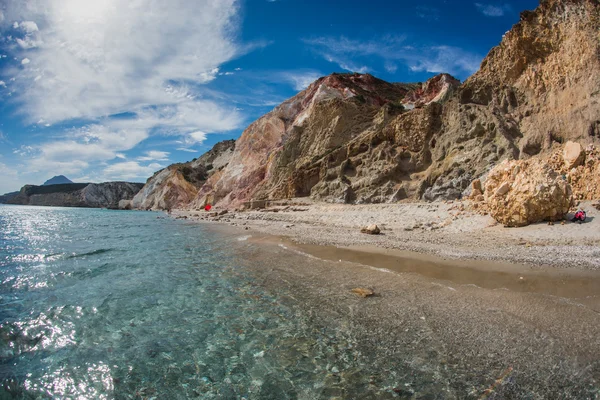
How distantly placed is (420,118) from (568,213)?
1672 cm

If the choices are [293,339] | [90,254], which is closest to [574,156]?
[293,339]

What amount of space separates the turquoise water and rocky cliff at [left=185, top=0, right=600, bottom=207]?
59.8ft

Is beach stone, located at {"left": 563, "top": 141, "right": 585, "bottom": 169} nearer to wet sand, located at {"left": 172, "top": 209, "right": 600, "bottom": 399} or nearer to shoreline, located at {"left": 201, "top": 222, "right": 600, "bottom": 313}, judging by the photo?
wet sand, located at {"left": 172, "top": 209, "right": 600, "bottom": 399}

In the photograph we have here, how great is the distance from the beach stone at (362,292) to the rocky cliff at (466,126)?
1641cm

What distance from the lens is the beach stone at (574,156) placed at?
13180 millimetres

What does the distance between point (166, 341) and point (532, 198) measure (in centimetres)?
1150

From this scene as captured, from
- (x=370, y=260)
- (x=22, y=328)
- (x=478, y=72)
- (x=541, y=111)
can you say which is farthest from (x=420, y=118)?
(x=22, y=328)

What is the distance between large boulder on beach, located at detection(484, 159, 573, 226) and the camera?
9703 millimetres

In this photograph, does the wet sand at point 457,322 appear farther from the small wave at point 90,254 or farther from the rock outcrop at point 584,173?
the small wave at point 90,254

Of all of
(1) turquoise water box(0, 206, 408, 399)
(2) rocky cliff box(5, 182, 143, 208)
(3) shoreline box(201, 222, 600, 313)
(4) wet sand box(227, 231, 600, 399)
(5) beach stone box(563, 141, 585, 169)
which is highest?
(2) rocky cliff box(5, 182, 143, 208)

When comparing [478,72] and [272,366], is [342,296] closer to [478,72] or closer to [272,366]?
[272,366]

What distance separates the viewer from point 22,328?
15.0 ft

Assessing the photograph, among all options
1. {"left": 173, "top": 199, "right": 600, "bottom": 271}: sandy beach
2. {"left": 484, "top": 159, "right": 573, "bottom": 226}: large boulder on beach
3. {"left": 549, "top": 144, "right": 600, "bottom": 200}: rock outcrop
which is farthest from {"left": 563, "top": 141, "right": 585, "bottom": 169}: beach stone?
{"left": 484, "top": 159, "right": 573, "bottom": 226}: large boulder on beach

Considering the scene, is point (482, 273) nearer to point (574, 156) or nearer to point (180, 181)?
point (574, 156)
